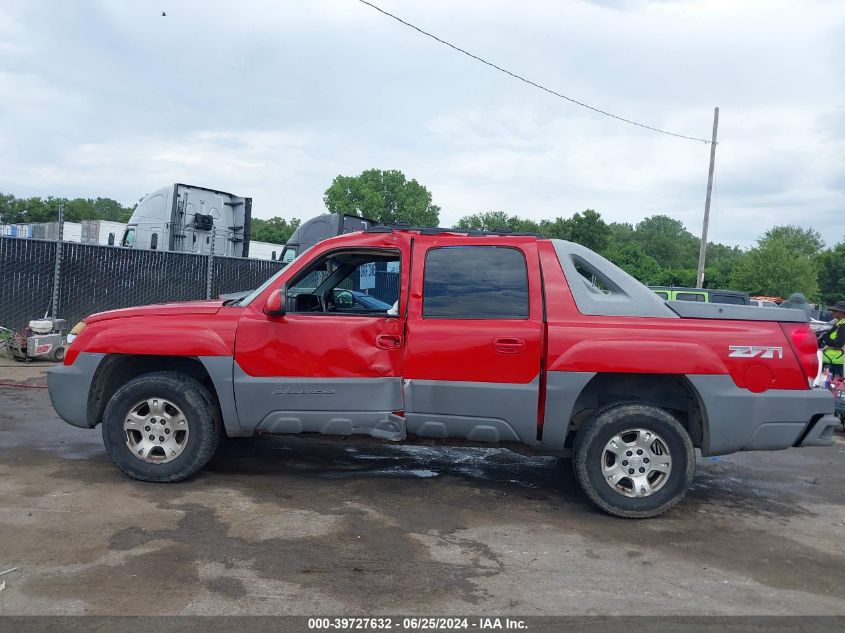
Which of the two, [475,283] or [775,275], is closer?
[475,283]

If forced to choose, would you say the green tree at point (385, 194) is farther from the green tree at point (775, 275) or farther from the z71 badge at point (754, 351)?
the z71 badge at point (754, 351)

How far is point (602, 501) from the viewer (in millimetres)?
5207

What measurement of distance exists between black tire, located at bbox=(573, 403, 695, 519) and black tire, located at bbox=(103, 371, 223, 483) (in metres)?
2.76

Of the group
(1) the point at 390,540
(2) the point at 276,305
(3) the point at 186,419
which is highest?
(2) the point at 276,305

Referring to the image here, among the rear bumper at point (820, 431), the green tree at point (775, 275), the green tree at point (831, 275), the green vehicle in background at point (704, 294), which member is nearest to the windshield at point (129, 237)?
the green vehicle in background at point (704, 294)

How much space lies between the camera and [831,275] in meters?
57.6

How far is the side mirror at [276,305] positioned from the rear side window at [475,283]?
103 cm

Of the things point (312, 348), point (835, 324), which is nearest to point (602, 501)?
point (312, 348)

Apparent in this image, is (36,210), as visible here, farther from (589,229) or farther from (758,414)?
(758,414)

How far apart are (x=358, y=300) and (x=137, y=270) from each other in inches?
362

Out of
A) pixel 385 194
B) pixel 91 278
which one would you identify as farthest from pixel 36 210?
pixel 91 278

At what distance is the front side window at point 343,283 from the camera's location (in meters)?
5.68

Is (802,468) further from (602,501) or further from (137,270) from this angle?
(137,270)

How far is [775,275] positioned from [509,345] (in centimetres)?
5196
